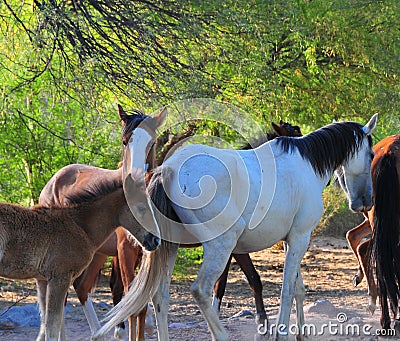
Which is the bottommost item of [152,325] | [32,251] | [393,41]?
[152,325]

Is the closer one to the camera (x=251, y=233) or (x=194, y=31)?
(x=251, y=233)

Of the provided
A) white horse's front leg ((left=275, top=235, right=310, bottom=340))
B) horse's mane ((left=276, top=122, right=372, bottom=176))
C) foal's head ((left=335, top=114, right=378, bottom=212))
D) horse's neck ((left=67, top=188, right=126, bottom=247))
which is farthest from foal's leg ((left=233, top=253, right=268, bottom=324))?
horse's neck ((left=67, top=188, right=126, bottom=247))

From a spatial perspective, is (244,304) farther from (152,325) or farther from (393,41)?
(393,41)

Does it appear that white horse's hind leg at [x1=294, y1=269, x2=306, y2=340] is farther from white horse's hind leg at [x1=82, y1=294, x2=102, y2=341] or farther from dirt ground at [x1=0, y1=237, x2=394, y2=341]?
white horse's hind leg at [x1=82, y1=294, x2=102, y2=341]

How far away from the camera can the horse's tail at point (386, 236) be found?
730cm

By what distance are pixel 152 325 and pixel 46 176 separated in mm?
3534

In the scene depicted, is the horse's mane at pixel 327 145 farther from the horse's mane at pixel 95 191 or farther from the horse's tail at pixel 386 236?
the horse's mane at pixel 95 191

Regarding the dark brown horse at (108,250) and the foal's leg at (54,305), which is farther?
the dark brown horse at (108,250)

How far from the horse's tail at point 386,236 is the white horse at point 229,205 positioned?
94 centimetres

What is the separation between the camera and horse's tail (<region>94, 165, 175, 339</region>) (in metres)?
6.20

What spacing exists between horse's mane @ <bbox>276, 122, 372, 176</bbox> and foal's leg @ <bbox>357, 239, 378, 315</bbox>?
1.48m

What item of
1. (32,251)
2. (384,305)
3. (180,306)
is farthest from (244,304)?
(32,251)

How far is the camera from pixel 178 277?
11453 mm
